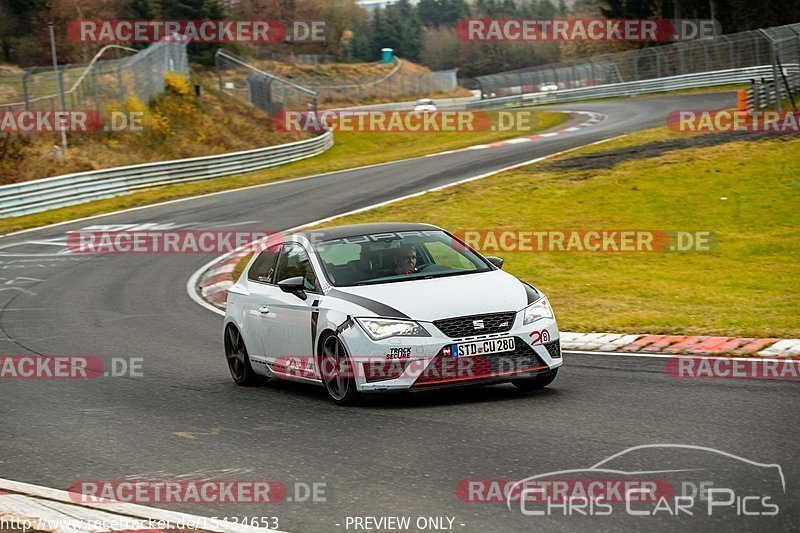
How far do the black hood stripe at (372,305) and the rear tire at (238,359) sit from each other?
188cm

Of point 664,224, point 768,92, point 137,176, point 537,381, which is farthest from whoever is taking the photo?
point 768,92

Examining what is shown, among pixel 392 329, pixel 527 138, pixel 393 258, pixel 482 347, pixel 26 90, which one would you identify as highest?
pixel 26 90

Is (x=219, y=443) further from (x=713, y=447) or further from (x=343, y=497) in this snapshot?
(x=713, y=447)

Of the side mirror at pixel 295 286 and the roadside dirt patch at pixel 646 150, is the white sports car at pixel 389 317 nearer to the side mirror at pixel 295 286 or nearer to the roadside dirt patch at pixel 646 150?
the side mirror at pixel 295 286

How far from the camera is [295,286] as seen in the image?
9.54m

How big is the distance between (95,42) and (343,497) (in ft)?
197

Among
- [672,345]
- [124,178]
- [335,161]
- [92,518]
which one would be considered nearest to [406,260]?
[672,345]

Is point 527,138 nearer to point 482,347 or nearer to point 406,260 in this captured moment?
point 406,260

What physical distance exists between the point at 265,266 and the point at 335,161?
3225 cm

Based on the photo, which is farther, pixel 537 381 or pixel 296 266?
pixel 296 266

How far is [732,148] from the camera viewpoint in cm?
2736

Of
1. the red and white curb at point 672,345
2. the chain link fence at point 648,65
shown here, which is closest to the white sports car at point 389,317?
the red and white curb at point 672,345

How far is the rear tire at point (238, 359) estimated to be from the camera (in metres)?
10.7

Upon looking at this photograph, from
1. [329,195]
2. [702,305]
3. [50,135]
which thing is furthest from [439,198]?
[50,135]
